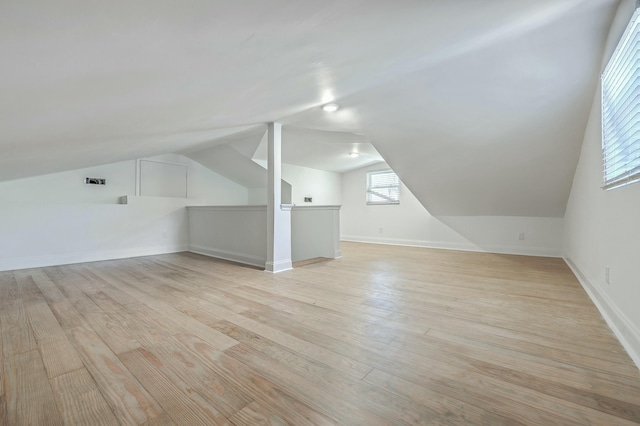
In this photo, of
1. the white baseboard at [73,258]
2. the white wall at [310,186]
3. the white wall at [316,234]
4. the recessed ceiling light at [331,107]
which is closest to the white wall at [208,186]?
the white wall at [310,186]

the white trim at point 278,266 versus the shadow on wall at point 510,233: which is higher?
the shadow on wall at point 510,233

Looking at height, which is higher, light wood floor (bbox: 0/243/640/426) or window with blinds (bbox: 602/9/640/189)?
window with blinds (bbox: 602/9/640/189)

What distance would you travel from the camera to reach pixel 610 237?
6.98ft

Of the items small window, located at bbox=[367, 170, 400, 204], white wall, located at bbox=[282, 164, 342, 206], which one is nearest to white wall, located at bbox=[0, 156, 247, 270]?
white wall, located at bbox=[282, 164, 342, 206]

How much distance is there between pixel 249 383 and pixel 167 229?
5096mm

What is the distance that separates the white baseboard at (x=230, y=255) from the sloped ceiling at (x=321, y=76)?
1923 mm

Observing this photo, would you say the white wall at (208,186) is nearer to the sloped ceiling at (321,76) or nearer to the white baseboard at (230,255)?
the white baseboard at (230,255)

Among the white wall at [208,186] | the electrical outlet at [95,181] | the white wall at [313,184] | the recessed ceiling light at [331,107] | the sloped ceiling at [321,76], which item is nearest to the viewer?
the sloped ceiling at [321,76]

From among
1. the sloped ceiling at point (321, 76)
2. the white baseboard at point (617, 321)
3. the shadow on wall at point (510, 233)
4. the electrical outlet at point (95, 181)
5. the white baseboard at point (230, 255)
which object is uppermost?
the sloped ceiling at point (321, 76)

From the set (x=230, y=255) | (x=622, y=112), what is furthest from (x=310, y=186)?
(x=622, y=112)

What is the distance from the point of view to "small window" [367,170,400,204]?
6918mm

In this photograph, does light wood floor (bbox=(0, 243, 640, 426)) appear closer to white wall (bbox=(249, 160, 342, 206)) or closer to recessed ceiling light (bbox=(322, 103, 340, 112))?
recessed ceiling light (bbox=(322, 103, 340, 112))

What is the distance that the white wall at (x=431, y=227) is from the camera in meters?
5.13

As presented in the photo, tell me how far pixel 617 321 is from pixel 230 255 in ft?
A: 15.1
